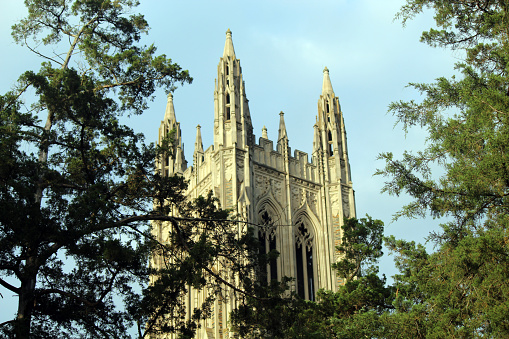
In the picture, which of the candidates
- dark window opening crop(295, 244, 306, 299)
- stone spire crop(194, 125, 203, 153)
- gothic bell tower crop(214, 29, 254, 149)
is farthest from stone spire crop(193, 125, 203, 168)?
dark window opening crop(295, 244, 306, 299)

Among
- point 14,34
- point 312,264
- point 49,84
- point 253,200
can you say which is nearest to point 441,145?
point 49,84

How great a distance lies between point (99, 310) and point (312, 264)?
20468 mm

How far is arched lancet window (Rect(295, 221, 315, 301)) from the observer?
32.8 metres

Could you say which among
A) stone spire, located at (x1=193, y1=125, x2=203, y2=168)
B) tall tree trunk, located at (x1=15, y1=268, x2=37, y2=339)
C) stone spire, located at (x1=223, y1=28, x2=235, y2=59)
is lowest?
tall tree trunk, located at (x1=15, y1=268, x2=37, y2=339)

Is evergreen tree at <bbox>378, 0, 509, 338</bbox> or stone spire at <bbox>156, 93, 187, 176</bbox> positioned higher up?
stone spire at <bbox>156, 93, 187, 176</bbox>

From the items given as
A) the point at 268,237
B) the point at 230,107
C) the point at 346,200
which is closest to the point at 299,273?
the point at 268,237

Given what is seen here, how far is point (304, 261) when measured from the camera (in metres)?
33.2

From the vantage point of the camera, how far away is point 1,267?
43.8ft

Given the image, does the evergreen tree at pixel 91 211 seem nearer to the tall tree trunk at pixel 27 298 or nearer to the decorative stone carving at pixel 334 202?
→ the tall tree trunk at pixel 27 298

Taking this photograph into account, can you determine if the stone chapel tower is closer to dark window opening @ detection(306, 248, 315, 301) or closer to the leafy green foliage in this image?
dark window opening @ detection(306, 248, 315, 301)

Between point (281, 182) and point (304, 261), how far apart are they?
354 cm

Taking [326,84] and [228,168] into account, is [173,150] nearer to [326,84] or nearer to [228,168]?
[228,168]

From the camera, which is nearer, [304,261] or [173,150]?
[304,261]

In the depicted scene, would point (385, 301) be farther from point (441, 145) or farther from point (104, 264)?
point (104, 264)
